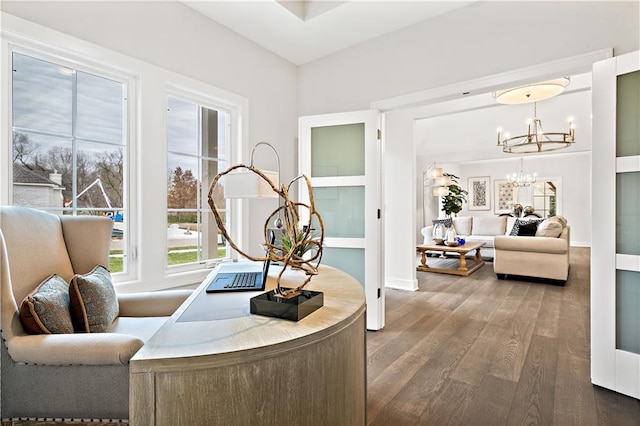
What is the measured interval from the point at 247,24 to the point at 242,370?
10.0 feet

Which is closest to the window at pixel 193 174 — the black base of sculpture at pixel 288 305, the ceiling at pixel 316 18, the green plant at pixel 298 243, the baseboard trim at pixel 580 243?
the ceiling at pixel 316 18

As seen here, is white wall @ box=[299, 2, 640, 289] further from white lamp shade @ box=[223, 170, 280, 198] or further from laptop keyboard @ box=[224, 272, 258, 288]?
laptop keyboard @ box=[224, 272, 258, 288]

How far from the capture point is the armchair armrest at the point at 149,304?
1883mm

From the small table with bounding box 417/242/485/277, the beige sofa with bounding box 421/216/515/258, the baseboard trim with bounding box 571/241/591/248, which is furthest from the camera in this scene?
the baseboard trim with bounding box 571/241/591/248

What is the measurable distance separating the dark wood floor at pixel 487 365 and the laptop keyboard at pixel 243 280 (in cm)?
99

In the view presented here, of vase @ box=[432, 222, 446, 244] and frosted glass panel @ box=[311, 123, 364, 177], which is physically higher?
frosted glass panel @ box=[311, 123, 364, 177]

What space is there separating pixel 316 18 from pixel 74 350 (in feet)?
9.60

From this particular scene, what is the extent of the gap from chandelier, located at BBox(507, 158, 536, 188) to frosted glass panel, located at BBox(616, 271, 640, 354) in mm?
8278

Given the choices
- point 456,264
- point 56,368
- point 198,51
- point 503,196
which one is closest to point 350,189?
point 198,51

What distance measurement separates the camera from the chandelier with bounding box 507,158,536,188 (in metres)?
9.48

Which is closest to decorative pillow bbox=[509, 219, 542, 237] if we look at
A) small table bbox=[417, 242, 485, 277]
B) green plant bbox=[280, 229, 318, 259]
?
small table bbox=[417, 242, 485, 277]

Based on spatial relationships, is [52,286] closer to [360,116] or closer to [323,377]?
[323,377]

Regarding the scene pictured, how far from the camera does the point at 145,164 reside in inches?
97.5

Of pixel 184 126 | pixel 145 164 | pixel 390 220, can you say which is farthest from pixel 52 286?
pixel 390 220
